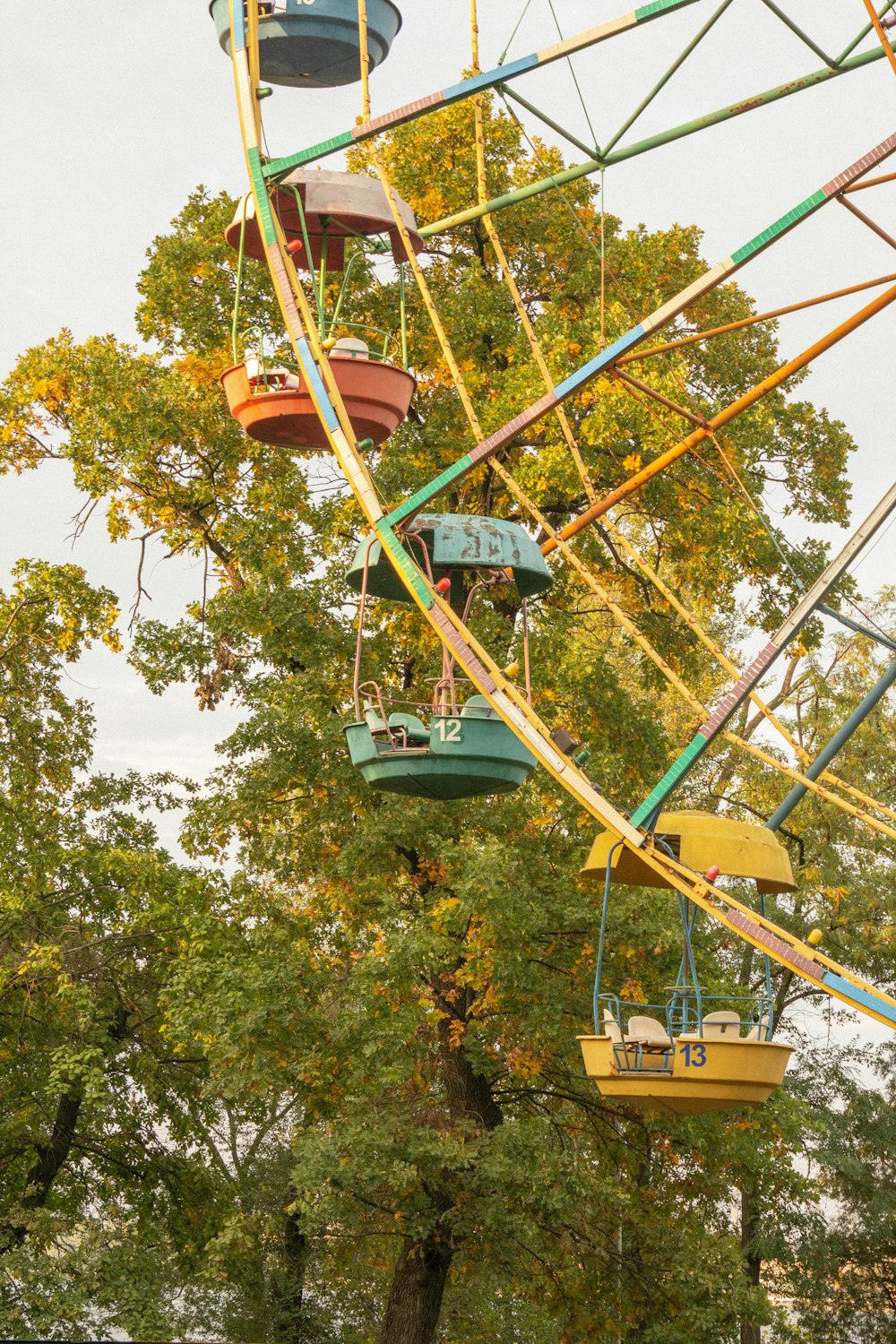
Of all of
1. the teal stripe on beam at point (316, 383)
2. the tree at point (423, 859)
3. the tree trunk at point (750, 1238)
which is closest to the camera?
the teal stripe on beam at point (316, 383)

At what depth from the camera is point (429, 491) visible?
23.0 feet

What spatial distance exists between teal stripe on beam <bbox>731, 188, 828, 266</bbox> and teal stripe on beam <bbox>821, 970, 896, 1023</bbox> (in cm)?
283

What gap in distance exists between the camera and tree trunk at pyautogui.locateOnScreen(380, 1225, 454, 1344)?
13.2 m

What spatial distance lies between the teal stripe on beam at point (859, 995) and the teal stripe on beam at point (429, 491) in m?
2.50

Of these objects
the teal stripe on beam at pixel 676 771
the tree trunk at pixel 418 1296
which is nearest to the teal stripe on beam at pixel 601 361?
the teal stripe on beam at pixel 676 771

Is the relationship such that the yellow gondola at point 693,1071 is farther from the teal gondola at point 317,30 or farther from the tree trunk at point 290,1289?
the tree trunk at point 290,1289

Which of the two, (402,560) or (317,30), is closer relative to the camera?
(402,560)

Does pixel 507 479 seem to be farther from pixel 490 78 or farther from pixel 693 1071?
pixel 693 1071

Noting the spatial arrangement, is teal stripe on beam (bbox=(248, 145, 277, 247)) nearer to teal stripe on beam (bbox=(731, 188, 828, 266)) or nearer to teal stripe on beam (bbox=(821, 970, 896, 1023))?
teal stripe on beam (bbox=(731, 188, 828, 266))

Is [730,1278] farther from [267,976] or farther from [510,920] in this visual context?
[267,976]

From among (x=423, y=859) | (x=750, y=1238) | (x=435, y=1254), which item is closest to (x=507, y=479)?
(x=423, y=859)

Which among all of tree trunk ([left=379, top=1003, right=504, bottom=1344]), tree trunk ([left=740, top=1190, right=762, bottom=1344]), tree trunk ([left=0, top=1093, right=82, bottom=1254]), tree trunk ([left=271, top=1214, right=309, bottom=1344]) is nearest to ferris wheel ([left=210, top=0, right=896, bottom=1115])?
tree trunk ([left=379, top=1003, right=504, bottom=1344])

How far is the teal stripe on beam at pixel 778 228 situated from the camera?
6383mm

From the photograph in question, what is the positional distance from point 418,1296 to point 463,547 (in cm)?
809
